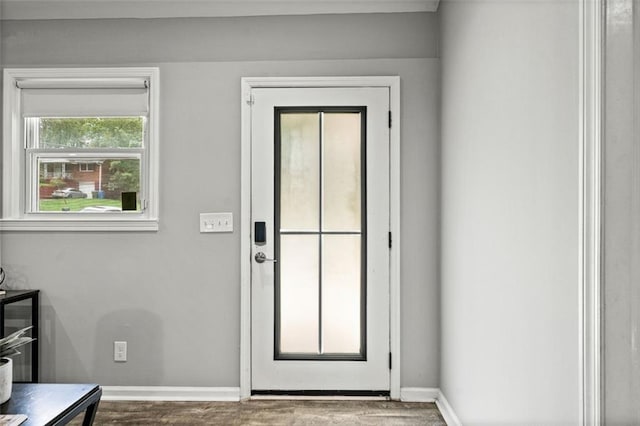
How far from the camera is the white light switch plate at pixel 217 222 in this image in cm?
304

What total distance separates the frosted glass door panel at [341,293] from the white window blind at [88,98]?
1564 millimetres

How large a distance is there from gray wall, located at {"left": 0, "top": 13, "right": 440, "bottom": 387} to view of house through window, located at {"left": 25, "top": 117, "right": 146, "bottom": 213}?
219 mm

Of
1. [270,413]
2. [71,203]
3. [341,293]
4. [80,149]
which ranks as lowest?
[270,413]

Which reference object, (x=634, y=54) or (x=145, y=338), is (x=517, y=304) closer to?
(x=634, y=54)

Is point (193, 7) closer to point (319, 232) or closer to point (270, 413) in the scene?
point (319, 232)

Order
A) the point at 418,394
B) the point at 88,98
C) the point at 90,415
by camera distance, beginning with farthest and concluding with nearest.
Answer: the point at 88,98 → the point at 418,394 → the point at 90,415

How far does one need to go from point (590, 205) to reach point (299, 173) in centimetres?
204

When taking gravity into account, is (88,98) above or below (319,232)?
above

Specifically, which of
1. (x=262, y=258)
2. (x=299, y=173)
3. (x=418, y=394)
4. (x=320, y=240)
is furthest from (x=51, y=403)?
(x=418, y=394)

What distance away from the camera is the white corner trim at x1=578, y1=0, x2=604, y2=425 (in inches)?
45.4

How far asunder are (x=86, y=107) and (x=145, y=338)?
1.59 meters

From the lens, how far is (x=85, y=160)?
316 cm

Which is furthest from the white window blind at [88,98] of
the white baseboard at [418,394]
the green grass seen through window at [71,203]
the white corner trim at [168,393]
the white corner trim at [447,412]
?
the white corner trim at [447,412]

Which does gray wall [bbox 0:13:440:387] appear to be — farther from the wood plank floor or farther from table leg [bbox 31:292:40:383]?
the wood plank floor
